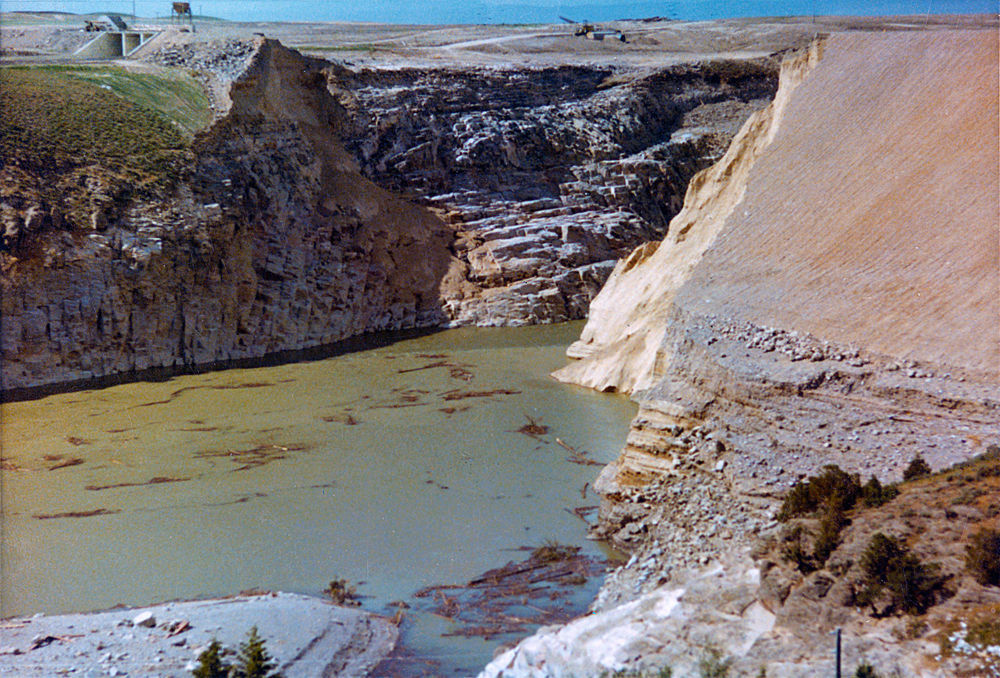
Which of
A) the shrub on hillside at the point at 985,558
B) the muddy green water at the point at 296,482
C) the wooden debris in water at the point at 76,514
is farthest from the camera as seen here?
the wooden debris in water at the point at 76,514

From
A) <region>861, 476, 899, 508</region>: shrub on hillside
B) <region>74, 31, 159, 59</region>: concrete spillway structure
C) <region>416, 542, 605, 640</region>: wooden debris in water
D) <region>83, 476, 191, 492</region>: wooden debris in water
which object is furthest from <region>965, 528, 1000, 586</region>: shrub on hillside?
<region>74, 31, 159, 59</region>: concrete spillway structure

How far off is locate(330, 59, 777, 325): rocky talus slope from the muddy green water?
6532mm

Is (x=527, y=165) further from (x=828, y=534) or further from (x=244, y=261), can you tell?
(x=828, y=534)

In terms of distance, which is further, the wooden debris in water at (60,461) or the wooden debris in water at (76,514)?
the wooden debris in water at (60,461)

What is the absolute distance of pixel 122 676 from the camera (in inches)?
307

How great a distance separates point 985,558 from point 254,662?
533cm

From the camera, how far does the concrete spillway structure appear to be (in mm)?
32562

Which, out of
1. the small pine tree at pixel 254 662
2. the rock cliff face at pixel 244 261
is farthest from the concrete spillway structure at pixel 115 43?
the small pine tree at pixel 254 662

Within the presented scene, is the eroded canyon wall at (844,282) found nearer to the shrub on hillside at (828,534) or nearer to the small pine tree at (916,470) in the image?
the small pine tree at (916,470)

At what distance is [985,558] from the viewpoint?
693 centimetres

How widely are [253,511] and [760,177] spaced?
9.58 m

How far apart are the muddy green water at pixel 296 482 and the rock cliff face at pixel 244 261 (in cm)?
137

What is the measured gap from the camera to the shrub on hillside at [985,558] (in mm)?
6895

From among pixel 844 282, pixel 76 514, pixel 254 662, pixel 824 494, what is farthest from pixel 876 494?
pixel 76 514
